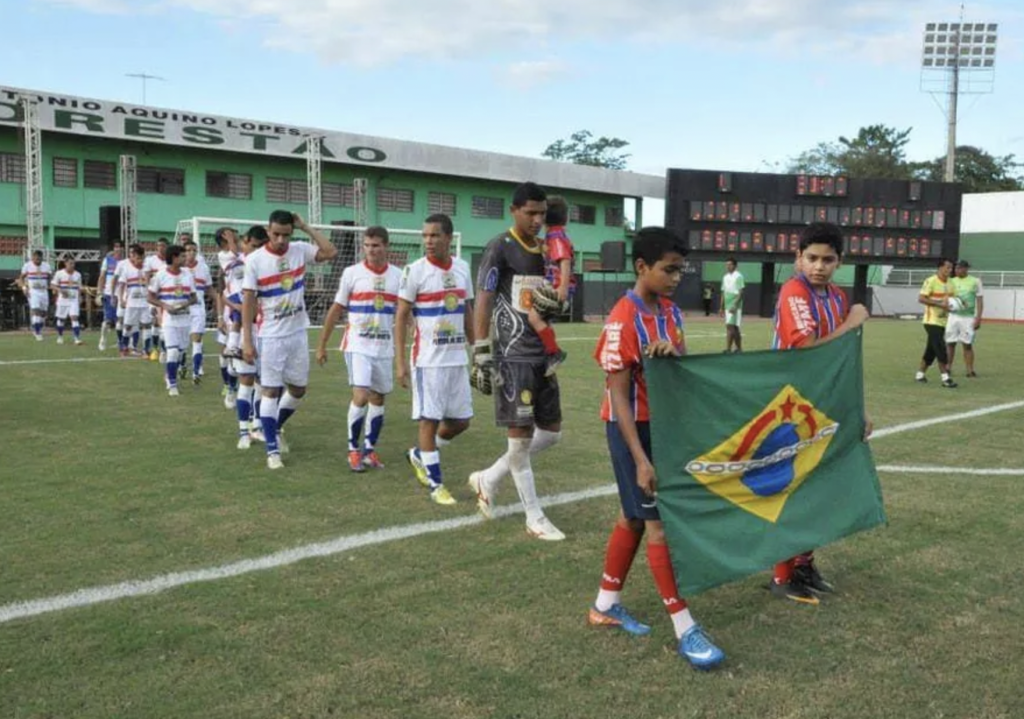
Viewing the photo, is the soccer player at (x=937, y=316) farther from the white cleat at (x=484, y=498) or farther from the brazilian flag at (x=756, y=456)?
the brazilian flag at (x=756, y=456)

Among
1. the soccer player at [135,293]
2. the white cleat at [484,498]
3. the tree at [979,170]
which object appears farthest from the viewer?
the tree at [979,170]

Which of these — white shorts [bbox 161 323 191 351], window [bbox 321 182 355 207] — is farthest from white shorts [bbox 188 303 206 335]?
window [bbox 321 182 355 207]

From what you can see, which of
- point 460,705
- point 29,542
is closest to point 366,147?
point 29,542

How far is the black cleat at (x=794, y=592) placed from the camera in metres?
4.70

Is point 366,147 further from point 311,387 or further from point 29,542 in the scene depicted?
point 29,542

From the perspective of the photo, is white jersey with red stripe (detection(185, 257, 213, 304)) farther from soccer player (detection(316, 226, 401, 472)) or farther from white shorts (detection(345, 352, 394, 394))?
white shorts (detection(345, 352, 394, 394))

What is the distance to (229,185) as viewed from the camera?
3606 centimetres

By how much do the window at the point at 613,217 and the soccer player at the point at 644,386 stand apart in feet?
154

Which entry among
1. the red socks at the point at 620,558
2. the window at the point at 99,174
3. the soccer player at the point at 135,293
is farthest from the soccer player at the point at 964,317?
the window at the point at 99,174

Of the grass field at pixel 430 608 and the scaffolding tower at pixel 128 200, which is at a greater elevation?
the scaffolding tower at pixel 128 200

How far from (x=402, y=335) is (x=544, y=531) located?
205 centimetres

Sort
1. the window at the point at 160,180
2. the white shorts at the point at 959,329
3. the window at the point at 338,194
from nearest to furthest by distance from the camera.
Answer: the white shorts at the point at 959,329 → the window at the point at 160,180 → the window at the point at 338,194

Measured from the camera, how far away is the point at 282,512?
6.33 meters

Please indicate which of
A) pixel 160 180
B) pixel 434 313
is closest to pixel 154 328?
pixel 434 313
